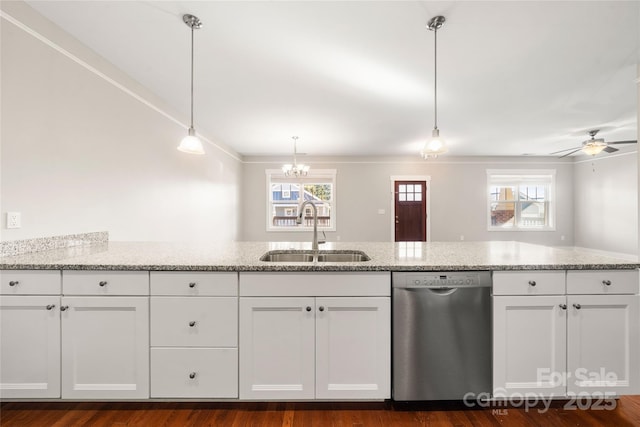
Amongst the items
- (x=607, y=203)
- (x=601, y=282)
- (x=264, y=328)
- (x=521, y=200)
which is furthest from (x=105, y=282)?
(x=607, y=203)

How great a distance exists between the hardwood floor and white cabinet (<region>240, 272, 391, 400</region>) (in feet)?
0.43

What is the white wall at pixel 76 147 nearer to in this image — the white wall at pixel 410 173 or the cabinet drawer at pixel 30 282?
the cabinet drawer at pixel 30 282

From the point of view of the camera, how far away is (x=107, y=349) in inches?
59.1

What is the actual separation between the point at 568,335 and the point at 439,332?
2.39 feet

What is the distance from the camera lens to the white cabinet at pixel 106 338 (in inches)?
58.9

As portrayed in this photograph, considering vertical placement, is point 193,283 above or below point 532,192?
below

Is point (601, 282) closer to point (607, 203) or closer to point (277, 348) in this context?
point (277, 348)

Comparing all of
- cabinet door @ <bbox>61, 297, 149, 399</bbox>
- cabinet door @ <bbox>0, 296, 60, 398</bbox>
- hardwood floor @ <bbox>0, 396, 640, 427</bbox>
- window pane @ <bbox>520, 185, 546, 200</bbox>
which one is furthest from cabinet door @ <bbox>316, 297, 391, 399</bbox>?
window pane @ <bbox>520, 185, 546, 200</bbox>

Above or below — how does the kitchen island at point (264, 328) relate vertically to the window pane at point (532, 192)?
below

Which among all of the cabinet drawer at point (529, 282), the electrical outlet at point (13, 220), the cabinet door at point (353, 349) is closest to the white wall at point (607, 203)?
the cabinet drawer at point (529, 282)

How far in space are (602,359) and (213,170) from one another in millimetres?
5414

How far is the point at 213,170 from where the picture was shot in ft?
17.3

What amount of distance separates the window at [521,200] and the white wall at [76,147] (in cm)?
753

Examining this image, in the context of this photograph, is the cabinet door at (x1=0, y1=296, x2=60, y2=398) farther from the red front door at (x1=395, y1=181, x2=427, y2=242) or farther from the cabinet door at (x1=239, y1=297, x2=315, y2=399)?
the red front door at (x1=395, y1=181, x2=427, y2=242)
